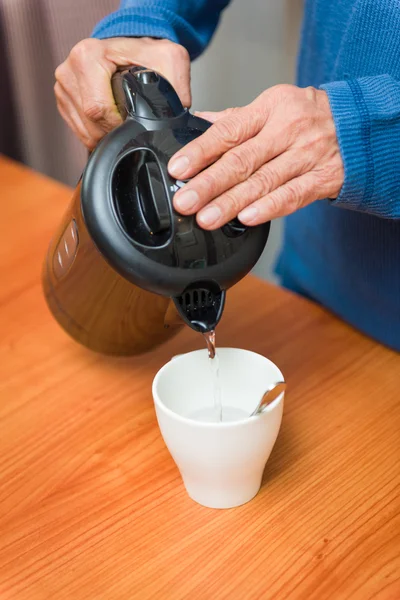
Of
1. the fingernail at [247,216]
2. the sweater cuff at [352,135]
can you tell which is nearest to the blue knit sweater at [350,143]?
the sweater cuff at [352,135]

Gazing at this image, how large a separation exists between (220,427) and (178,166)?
201 mm

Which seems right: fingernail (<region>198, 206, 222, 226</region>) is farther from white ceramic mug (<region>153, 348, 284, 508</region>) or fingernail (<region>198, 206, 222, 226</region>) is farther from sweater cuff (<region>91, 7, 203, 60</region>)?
sweater cuff (<region>91, 7, 203, 60</region>)

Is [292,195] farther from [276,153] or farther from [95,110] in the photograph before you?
[95,110]

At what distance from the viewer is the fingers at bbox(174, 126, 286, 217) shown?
54 centimetres

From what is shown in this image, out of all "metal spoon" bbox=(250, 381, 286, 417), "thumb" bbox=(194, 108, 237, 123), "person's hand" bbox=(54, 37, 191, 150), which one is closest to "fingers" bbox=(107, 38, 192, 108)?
"person's hand" bbox=(54, 37, 191, 150)

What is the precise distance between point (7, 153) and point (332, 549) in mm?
1953

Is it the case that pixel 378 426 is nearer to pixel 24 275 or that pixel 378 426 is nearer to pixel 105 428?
pixel 105 428

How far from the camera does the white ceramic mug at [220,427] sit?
57 centimetres

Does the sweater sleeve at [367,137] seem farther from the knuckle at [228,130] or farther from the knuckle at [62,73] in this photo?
the knuckle at [62,73]

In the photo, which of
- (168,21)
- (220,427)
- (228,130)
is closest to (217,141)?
(228,130)

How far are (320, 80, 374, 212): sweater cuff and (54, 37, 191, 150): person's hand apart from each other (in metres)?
0.18

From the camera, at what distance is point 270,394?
59 cm

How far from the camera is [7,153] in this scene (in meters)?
2.27

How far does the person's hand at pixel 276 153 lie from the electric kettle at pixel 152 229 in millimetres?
24
